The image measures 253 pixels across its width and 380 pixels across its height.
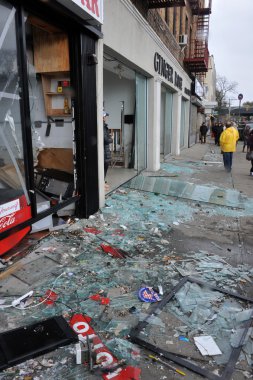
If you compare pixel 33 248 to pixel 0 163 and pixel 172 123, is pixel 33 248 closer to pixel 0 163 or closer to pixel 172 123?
Result: pixel 0 163

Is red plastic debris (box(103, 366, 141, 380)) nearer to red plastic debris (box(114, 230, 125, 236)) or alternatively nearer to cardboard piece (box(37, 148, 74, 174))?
red plastic debris (box(114, 230, 125, 236))

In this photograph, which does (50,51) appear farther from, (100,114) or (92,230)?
(92,230)

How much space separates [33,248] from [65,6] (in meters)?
3.38

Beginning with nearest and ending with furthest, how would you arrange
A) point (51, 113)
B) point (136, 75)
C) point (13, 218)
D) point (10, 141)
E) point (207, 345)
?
point (207, 345)
point (13, 218)
point (10, 141)
point (51, 113)
point (136, 75)

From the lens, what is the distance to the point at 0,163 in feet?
12.9

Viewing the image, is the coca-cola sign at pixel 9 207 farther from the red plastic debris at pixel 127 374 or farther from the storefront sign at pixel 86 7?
the storefront sign at pixel 86 7

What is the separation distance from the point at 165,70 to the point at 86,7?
764cm

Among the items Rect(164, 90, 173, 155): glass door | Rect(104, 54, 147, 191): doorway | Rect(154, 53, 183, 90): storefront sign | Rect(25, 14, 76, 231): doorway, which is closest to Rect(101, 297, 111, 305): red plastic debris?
Rect(25, 14, 76, 231): doorway

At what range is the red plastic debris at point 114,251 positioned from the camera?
4172 mm

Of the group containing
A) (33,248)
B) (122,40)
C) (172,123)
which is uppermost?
(122,40)

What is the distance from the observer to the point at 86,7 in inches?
171

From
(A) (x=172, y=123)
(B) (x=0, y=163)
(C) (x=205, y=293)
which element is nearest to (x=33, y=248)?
(B) (x=0, y=163)

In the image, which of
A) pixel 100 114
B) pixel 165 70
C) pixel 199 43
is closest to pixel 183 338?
pixel 100 114

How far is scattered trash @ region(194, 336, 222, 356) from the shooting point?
2.53 m
